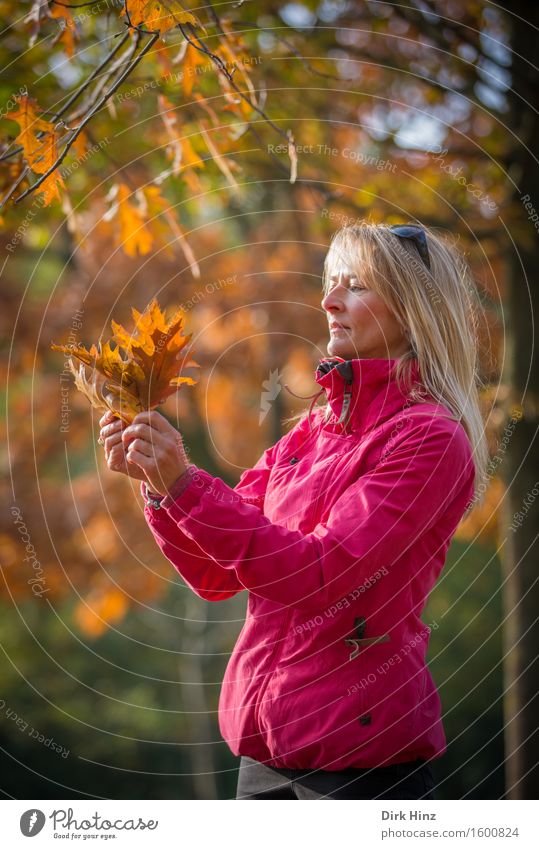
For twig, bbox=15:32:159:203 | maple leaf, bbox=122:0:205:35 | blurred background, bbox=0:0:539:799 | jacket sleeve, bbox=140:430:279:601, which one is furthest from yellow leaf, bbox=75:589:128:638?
maple leaf, bbox=122:0:205:35

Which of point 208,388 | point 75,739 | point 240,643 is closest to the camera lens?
point 240,643

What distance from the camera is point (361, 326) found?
2.25m

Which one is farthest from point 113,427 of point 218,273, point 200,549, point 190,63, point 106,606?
point 106,606

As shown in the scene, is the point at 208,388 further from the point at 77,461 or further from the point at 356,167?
the point at 77,461

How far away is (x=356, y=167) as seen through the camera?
7766mm

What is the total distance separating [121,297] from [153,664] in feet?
28.6

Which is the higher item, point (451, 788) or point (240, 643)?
point (240, 643)

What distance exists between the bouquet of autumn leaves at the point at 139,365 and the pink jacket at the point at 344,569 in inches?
10.1

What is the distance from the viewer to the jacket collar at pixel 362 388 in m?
2.18

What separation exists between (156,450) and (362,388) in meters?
0.58

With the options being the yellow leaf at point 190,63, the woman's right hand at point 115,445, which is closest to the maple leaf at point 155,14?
the yellow leaf at point 190,63

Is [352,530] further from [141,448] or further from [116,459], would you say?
[116,459]

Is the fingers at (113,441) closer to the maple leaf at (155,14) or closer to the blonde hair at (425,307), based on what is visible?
the blonde hair at (425,307)
